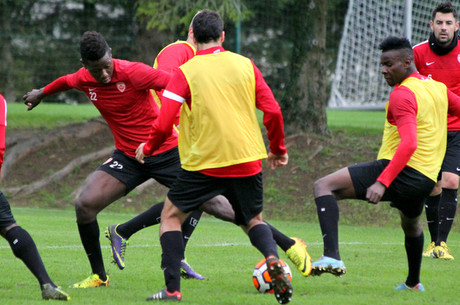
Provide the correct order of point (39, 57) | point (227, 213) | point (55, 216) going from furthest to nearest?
point (39, 57) < point (55, 216) < point (227, 213)

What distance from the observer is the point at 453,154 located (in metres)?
9.41

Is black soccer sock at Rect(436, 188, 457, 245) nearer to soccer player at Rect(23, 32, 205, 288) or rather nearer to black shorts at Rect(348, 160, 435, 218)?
black shorts at Rect(348, 160, 435, 218)

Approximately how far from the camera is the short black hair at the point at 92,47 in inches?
262

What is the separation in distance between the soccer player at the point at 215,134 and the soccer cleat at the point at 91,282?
1.01 meters

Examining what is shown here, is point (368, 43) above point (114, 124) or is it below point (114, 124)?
below

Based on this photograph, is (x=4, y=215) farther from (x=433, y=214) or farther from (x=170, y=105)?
(x=433, y=214)

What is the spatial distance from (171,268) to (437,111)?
2542 millimetres

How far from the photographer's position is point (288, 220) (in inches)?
578

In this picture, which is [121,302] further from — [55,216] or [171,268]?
[55,216]

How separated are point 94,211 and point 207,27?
2.02m

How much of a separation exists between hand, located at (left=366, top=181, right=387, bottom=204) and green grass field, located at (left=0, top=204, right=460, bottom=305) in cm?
83

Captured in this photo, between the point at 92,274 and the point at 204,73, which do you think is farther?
the point at 92,274

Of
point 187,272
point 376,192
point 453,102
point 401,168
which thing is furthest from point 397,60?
point 187,272

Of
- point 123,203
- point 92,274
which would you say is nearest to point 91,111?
point 123,203
